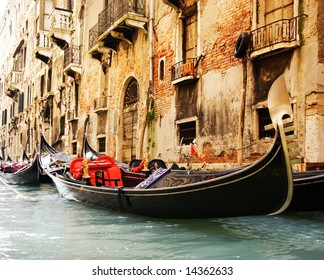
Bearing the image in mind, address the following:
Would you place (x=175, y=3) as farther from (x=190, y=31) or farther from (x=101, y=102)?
(x=101, y=102)

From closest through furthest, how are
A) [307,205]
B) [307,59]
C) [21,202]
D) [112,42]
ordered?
[307,205] < [307,59] < [21,202] < [112,42]

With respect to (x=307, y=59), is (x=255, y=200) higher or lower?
lower

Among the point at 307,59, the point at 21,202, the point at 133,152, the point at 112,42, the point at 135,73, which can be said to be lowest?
the point at 21,202

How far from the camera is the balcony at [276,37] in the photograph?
516cm

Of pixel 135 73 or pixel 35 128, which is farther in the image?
pixel 35 128

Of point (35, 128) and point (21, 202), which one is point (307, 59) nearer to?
point (21, 202)

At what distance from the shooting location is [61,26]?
13.6m

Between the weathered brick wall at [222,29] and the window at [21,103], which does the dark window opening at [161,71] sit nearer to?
the weathered brick wall at [222,29]

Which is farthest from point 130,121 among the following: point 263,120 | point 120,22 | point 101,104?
point 263,120

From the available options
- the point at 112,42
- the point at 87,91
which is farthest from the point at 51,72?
the point at 112,42

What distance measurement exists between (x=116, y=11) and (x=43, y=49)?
23.5 ft

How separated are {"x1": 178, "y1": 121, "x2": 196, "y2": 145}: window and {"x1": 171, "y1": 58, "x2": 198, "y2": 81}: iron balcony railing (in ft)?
2.79

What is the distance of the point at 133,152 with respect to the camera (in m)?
9.30

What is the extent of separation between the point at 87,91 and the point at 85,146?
304cm
